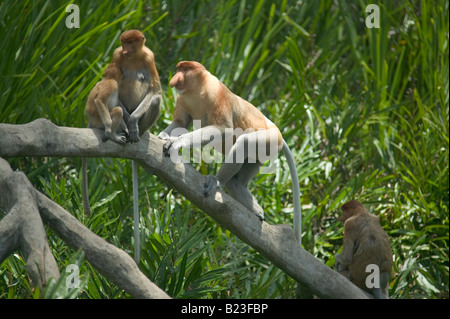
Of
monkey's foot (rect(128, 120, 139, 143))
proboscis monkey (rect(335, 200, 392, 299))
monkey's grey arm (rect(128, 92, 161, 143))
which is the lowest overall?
proboscis monkey (rect(335, 200, 392, 299))

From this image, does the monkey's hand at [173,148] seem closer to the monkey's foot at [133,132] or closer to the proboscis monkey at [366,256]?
the monkey's foot at [133,132]

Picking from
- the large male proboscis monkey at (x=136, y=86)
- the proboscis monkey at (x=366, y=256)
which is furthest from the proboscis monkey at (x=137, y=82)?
the proboscis monkey at (x=366, y=256)

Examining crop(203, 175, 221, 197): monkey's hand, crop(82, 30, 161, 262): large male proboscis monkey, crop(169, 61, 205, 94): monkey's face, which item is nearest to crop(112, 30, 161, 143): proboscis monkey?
crop(82, 30, 161, 262): large male proboscis monkey

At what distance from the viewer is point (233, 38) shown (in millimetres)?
5168

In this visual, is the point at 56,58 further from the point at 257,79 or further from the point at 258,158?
the point at 257,79

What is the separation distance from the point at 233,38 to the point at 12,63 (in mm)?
2151

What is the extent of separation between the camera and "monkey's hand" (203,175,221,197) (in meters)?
2.49

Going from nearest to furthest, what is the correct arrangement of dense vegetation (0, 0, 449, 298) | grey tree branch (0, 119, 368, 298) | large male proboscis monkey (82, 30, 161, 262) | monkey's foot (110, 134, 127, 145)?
grey tree branch (0, 119, 368, 298) < monkey's foot (110, 134, 127, 145) < large male proboscis monkey (82, 30, 161, 262) < dense vegetation (0, 0, 449, 298)

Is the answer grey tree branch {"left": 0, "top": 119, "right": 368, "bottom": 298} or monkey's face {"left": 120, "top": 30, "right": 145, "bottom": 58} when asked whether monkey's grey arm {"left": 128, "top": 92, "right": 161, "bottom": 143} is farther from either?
monkey's face {"left": 120, "top": 30, "right": 145, "bottom": 58}

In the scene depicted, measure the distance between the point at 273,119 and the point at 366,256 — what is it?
1.85 metres

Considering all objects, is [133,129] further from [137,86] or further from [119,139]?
[137,86]

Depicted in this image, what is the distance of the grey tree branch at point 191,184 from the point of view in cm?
214

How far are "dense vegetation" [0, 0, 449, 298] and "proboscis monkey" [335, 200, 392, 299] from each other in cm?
47

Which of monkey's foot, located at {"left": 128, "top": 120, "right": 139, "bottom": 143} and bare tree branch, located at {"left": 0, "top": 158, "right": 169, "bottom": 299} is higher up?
monkey's foot, located at {"left": 128, "top": 120, "right": 139, "bottom": 143}
